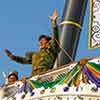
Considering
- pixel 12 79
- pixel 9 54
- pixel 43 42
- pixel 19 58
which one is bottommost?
pixel 12 79

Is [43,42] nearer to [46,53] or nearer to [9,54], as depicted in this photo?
[46,53]

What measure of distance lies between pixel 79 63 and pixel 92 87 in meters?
1.15

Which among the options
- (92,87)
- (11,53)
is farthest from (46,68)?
(92,87)

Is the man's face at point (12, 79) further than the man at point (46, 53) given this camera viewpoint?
Yes

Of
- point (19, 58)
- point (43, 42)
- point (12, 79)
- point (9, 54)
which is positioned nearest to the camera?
point (43, 42)

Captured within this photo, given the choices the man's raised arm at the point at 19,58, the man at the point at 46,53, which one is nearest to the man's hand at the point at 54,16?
the man at the point at 46,53

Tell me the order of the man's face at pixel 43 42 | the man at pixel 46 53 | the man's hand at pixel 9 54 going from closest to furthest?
1. the man at pixel 46 53
2. the man's face at pixel 43 42
3. the man's hand at pixel 9 54

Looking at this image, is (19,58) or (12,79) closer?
(12,79)

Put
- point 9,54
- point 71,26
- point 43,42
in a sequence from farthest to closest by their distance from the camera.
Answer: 1. point 71,26
2. point 9,54
3. point 43,42

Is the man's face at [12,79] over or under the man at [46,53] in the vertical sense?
under

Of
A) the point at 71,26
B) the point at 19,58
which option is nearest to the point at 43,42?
the point at 19,58

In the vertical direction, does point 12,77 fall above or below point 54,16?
below

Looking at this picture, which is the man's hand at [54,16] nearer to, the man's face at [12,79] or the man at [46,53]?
the man at [46,53]

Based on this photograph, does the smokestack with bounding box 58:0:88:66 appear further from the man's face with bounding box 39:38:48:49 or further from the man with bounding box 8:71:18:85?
the man's face with bounding box 39:38:48:49
